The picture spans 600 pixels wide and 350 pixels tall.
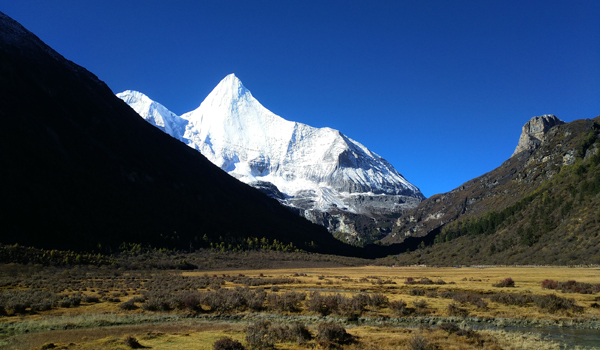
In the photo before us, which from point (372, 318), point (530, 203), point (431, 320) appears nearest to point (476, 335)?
point (431, 320)

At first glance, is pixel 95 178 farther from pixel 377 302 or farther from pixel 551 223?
pixel 551 223

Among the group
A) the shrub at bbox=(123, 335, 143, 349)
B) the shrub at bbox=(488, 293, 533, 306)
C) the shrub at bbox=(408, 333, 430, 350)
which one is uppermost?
the shrub at bbox=(488, 293, 533, 306)

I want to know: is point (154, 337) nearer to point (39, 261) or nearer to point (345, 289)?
point (345, 289)

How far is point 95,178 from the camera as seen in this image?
398 ft

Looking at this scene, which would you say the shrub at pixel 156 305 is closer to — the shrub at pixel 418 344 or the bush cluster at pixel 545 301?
the shrub at pixel 418 344

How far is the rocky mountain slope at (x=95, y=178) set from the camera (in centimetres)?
9419

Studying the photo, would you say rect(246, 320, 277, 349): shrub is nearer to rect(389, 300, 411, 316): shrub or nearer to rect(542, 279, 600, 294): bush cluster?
rect(389, 300, 411, 316): shrub

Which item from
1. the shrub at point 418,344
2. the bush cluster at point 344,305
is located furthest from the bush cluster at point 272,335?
the bush cluster at point 344,305

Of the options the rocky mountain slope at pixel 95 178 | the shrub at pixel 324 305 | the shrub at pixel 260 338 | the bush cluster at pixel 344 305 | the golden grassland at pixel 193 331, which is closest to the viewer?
the shrub at pixel 260 338

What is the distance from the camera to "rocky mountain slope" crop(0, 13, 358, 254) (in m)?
94.2

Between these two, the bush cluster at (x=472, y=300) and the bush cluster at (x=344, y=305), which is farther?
the bush cluster at (x=472, y=300)

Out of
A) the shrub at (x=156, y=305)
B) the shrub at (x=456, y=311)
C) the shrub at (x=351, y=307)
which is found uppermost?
the shrub at (x=456, y=311)

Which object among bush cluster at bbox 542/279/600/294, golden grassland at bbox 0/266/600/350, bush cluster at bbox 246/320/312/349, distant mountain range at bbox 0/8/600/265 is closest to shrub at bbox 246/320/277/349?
bush cluster at bbox 246/320/312/349

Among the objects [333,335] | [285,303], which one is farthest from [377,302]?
[333,335]
